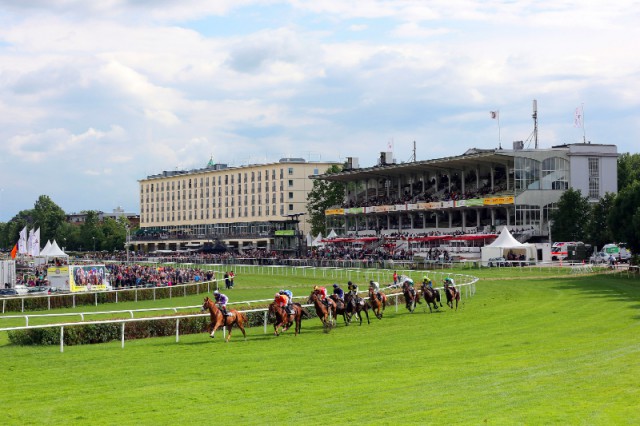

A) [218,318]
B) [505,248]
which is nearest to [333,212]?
[505,248]

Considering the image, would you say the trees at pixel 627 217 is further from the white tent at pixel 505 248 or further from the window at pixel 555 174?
the window at pixel 555 174

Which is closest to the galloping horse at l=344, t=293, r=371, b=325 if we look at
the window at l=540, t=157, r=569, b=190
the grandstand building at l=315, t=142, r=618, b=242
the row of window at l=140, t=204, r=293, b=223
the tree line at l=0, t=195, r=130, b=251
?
the grandstand building at l=315, t=142, r=618, b=242

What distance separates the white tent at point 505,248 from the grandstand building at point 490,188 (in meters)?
8.22

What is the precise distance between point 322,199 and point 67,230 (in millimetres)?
55888

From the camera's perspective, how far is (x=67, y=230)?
133m

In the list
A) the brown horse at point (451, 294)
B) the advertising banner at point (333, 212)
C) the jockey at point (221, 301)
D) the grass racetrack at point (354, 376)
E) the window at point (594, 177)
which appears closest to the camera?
the grass racetrack at point (354, 376)

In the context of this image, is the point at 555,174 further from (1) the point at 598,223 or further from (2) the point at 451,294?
(2) the point at 451,294

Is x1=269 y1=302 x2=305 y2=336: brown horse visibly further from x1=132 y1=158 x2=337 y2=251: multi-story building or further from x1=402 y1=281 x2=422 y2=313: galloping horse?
x1=132 y1=158 x2=337 y2=251: multi-story building

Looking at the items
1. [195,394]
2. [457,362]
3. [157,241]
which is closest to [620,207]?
[457,362]

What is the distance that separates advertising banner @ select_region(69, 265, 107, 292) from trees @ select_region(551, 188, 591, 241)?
118 feet

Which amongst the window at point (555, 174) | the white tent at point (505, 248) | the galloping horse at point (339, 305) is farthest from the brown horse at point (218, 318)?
the window at point (555, 174)

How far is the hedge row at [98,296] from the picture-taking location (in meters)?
34.4

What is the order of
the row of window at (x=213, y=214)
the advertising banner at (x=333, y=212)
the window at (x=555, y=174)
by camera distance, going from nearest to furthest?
the window at (x=555, y=174), the advertising banner at (x=333, y=212), the row of window at (x=213, y=214)

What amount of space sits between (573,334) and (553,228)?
4740 centimetres
